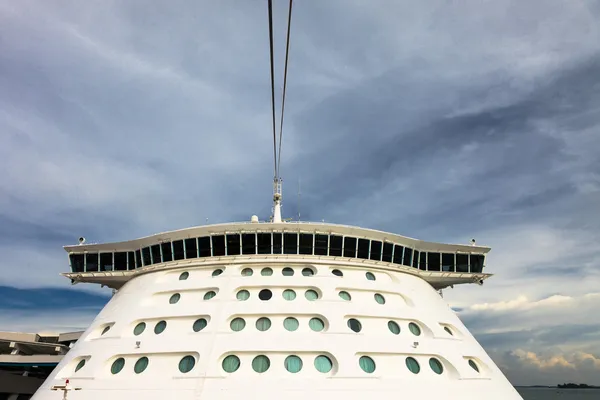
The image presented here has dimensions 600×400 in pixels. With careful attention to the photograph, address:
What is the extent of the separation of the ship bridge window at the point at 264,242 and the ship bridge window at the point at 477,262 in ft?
43.6

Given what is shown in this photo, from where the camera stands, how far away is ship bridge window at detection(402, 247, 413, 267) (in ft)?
72.2

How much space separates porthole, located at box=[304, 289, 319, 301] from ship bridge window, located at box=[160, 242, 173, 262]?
8.08 metres

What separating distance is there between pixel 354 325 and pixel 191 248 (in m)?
9.59

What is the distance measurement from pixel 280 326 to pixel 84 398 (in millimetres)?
7617

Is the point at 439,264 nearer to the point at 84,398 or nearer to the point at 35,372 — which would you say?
the point at 84,398

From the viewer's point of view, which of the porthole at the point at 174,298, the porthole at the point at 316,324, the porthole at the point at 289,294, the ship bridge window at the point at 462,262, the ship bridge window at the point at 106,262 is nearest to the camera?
the porthole at the point at 316,324

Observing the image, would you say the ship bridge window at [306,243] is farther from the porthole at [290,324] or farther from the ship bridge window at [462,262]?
the ship bridge window at [462,262]

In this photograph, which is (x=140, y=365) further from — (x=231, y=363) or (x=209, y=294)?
(x=209, y=294)

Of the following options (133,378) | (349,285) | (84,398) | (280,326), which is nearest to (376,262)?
(349,285)

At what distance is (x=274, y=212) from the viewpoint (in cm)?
2736

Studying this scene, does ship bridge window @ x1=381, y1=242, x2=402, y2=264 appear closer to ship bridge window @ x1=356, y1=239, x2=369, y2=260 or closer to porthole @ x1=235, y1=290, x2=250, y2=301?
ship bridge window @ x1=356, y1=239, x2=369, y2=260

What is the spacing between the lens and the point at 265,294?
17.7 m

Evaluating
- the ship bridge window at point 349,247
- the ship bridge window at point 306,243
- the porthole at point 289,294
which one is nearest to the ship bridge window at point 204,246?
the ship bridge window at point 306,243

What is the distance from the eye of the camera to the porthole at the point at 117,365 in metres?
15.5
